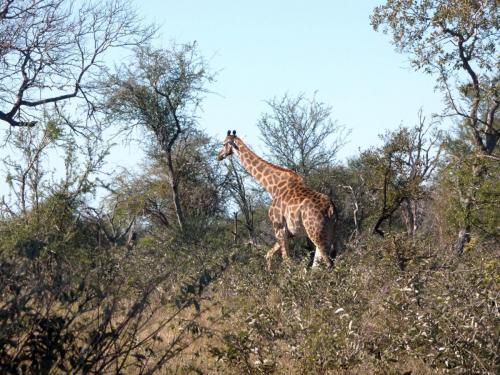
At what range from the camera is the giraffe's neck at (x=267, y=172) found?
49.2 feet

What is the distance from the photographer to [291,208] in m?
14.1

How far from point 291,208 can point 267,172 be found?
150cm

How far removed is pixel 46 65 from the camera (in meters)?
14.9

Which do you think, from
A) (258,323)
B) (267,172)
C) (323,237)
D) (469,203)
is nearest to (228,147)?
(267,172)

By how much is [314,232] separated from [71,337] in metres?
9.24

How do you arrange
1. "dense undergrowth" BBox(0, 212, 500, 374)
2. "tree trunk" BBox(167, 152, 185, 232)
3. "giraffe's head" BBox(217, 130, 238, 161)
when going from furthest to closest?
"tree trunk" BBox(167, 152, 185, 232), "giraffe's head" BBox(217, 130, 238, 161), "dense undergrowth" BBox(0, 212, 500, 374)

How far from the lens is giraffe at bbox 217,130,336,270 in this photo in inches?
530

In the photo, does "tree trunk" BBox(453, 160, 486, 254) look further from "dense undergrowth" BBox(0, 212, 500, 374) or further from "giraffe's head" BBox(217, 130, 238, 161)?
"dense undergrowth" BBox(0, 212, 500, 374)

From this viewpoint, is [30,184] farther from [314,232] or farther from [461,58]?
[461,58]

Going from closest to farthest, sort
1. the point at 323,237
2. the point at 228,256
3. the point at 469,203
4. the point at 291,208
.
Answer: the point at 228,256 → the point at 323,237 → the point at 291,208 → the point at 469,203

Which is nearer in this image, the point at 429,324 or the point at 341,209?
the point at 429,324

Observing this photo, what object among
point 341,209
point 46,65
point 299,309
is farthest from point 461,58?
point 299,309

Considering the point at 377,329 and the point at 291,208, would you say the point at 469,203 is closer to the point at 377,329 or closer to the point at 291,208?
the point at 291,208

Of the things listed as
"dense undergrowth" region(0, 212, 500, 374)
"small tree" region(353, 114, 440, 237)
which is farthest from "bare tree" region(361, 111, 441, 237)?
"dense undergrowth" region(0, 212, 500, 374)
